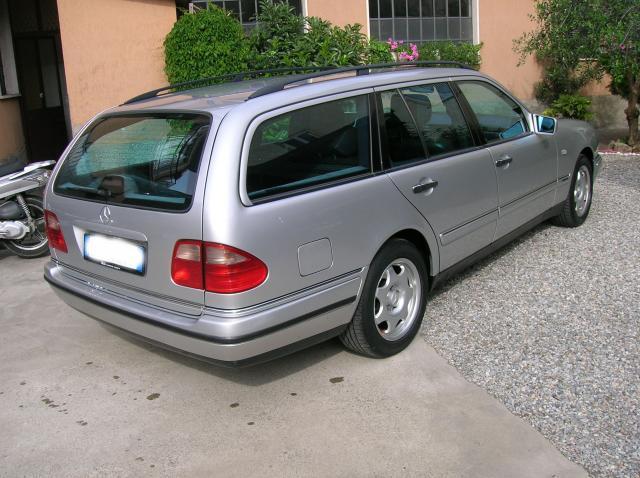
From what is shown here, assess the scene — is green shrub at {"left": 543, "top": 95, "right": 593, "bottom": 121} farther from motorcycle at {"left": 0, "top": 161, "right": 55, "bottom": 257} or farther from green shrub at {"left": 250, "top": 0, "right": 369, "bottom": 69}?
motorcycle at {"left": 0, "top": 161, "right": 55, "bottom": 257}

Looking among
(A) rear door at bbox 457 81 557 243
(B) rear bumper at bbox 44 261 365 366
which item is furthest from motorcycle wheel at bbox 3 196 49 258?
(A) rear door at bbox 457 81 557 243

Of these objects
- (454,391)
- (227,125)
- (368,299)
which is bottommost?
(454,391)

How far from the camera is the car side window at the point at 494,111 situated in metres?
5.09

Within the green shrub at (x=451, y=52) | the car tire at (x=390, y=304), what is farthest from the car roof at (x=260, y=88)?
the green shrub at (x=451, y=52)

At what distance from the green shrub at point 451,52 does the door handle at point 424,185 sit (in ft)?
25.3

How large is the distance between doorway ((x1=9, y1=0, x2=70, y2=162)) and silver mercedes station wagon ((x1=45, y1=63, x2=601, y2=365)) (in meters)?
6.83

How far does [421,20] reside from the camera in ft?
39.4

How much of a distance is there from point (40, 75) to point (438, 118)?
8228 mm

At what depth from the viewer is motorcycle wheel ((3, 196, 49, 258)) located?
6.64 meters

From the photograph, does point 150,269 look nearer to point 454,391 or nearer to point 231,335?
point 231,335

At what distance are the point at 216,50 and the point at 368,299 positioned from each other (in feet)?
18.9

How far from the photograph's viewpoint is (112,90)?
9094mm

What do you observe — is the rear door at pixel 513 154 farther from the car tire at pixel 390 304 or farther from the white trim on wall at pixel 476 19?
the white trim on wall at pixel 476 19

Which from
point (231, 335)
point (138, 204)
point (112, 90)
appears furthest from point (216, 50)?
point (231, 335)
